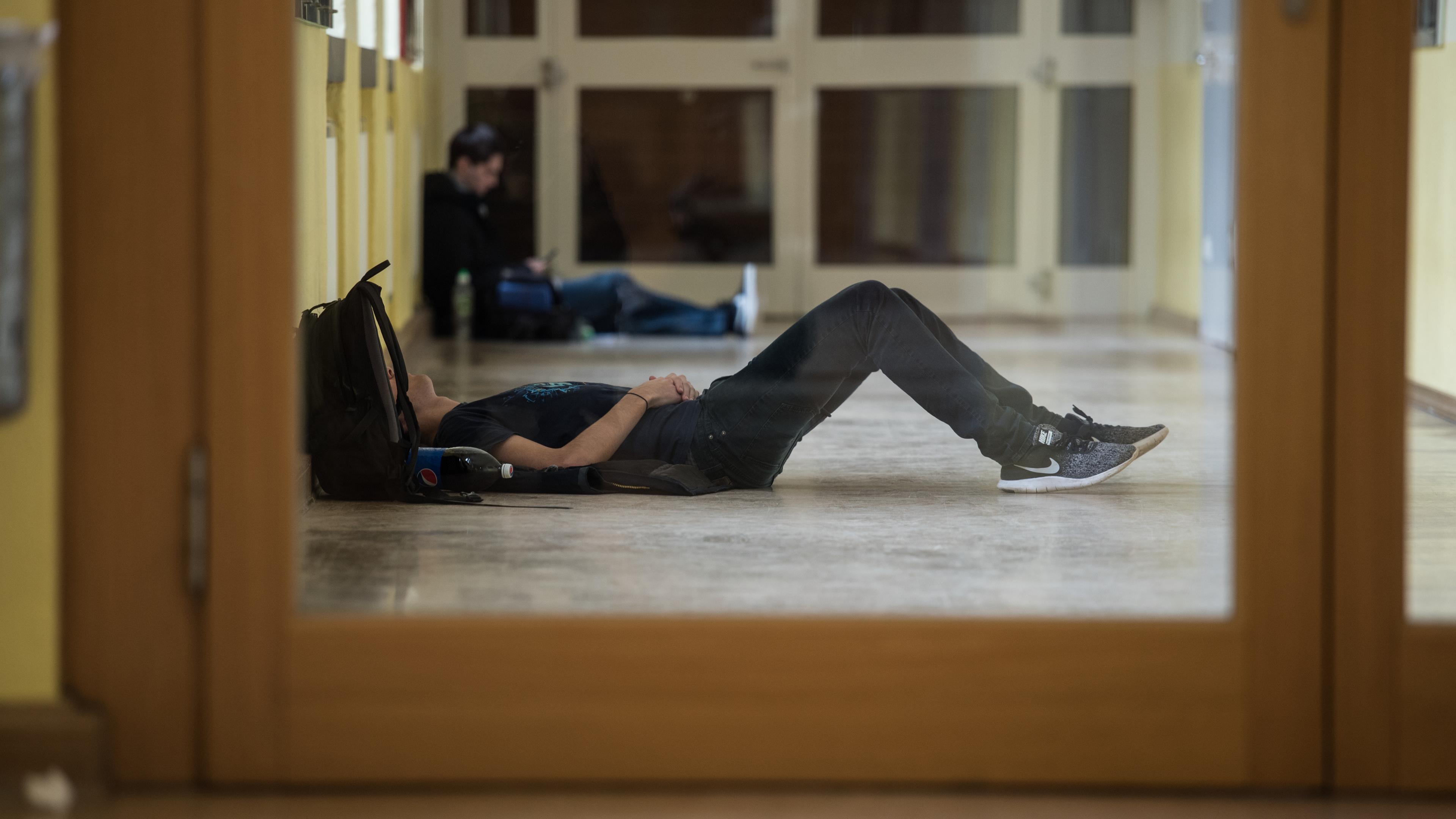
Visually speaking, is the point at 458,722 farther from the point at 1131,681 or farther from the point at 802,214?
the point at 802,214

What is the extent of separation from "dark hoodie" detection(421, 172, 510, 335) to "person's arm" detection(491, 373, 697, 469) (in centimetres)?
117

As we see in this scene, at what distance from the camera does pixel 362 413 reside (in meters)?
2.46

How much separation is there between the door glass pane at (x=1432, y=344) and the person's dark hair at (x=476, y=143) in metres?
2.35

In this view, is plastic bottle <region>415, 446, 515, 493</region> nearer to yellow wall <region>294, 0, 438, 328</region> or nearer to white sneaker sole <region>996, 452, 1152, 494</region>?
yellow wall <region>294, 0, 438, 328</region>

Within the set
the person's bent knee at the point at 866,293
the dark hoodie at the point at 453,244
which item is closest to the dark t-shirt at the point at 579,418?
the person's bent knee at the point at 866,293

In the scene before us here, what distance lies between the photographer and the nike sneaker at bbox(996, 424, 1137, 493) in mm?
2729

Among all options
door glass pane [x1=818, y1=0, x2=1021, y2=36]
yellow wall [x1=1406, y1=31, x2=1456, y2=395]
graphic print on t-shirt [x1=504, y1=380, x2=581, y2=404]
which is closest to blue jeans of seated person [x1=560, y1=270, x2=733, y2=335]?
door glass pane [x1=818, y1=0, x2=1021, y2=36]

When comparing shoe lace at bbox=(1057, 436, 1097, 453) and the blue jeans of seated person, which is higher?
the blue jeans of seated person

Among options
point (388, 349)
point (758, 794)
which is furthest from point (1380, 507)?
point (388, 349)

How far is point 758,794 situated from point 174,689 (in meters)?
0.55

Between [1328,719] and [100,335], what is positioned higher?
[100,335]

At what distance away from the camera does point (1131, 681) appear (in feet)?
4.28

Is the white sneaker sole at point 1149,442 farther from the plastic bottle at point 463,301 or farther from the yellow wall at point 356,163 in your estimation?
the plastic bottle at point 463,301

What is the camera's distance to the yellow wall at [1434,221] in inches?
52.8
